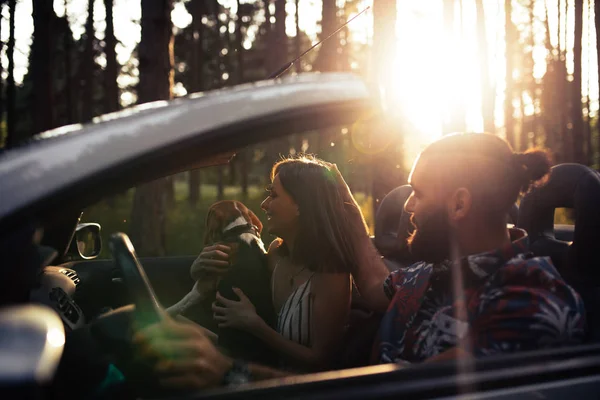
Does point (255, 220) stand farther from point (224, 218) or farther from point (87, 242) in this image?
point (87, 242)

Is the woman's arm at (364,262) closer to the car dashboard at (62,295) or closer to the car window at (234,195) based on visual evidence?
the car window at (234,195)

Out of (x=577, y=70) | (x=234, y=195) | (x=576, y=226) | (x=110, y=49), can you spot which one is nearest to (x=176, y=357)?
(x=576, y=226)

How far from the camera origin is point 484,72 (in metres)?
21.2

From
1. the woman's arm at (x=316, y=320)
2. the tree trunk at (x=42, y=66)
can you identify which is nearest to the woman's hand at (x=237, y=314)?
the woman's arm at (x=316, y=320)

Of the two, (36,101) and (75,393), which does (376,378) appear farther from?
(36,101)

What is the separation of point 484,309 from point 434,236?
36 cm

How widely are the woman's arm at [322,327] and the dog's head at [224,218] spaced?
1.85 ft

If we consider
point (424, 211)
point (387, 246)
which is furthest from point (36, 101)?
point (424, 211)

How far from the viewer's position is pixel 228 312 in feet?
8.50

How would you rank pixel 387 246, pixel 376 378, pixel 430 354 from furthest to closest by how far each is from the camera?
1. pixel 387 246
2. pixel 430 354
3. pixel 376 378

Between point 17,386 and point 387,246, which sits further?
point 387,246

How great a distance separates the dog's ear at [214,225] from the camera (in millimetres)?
3096

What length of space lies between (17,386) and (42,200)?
39 centimetres

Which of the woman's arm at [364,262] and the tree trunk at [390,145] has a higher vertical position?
the tree trunk at [390,145]
